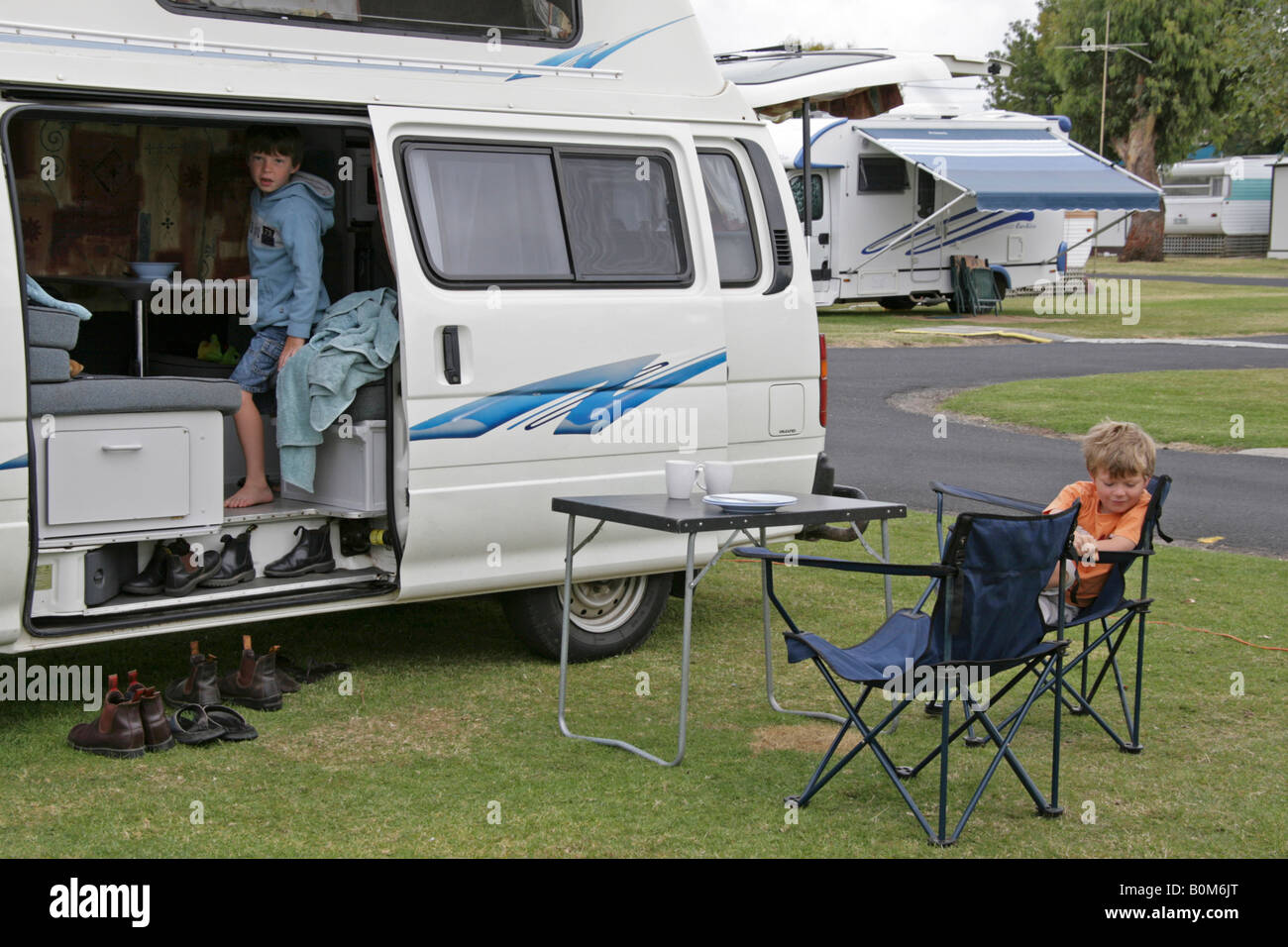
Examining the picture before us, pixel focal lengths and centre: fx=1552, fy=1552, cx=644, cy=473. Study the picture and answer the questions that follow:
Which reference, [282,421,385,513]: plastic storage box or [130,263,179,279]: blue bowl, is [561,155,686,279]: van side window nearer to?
[282,421,385,513]: plastic storage box

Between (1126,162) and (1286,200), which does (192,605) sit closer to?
(1126,162)

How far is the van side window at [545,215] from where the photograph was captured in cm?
578

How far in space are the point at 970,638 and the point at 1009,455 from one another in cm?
861

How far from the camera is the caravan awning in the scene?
73.4 ft

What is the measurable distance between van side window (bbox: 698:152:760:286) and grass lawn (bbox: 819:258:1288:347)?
1523 cm

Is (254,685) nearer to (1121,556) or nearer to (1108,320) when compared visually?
(1121,556)

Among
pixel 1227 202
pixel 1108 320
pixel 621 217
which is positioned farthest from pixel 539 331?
pixel 1227 202

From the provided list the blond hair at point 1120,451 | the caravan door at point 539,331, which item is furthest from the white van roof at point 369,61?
the blond hair at point 1120,451

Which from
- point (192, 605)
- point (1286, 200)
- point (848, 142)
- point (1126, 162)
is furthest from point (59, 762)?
point (1286, 200)

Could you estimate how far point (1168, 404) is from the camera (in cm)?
1541

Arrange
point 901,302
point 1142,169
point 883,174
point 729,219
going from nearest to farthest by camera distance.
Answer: point 729,219, point 883,174, point 901,302, point 1142,169

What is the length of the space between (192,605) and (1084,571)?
10.2ft

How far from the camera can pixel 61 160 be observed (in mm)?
6898

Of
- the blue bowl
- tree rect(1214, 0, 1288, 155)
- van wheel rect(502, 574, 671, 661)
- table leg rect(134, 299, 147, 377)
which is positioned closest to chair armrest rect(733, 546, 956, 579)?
van wheel rect(502, 574, 671, 661)
